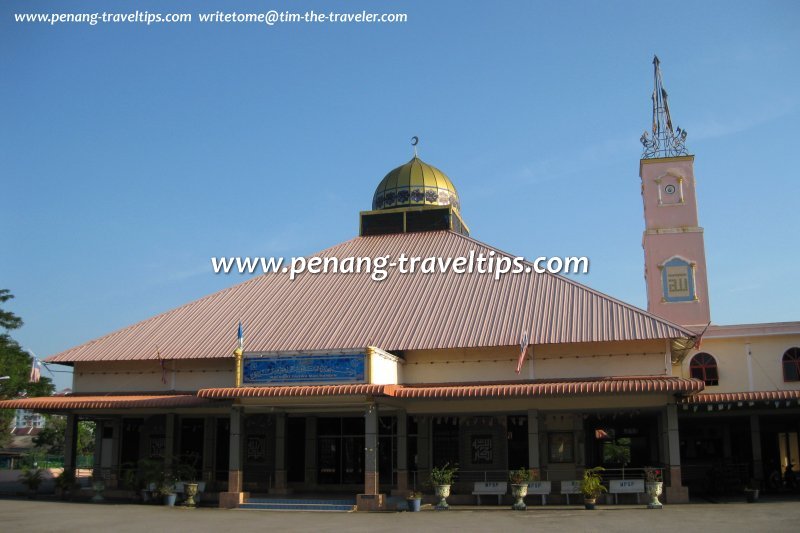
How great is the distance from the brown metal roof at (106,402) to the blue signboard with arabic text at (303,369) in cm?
288

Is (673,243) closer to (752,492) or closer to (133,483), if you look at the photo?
(752,492)

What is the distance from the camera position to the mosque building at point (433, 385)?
25.2 m

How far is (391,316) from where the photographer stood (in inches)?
1150

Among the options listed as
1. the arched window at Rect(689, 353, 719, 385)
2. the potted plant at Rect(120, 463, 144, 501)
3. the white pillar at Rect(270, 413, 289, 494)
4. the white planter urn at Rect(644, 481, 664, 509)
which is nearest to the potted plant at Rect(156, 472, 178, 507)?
the potted plant at Rect(120, 463, 144, 501)

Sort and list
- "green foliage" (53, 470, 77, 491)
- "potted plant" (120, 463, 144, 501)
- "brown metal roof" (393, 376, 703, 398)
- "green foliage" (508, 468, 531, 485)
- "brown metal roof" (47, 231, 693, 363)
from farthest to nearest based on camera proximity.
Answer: "green foliage" (53, 470, 77, 491) → "potted plant" (120, 463, 144, 501) → "brown metal roof" (47, 231, 693, 363) → "green foliage" (508, 468, 531, 485) → "brown metal roof" (393, 376, 703, 398)

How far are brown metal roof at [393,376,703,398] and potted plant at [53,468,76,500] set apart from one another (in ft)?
41.1

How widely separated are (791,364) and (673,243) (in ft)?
23.6

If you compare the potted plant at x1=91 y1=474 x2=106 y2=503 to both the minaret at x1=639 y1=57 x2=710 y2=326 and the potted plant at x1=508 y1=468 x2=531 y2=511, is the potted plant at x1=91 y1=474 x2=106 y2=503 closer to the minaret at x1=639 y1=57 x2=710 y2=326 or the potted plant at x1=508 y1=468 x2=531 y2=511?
the potted plant at x1=508 y1=468 x2=531 y2=511

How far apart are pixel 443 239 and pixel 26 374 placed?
31326 mm

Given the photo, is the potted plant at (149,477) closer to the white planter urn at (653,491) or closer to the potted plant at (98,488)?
the potted plant at (98,488)

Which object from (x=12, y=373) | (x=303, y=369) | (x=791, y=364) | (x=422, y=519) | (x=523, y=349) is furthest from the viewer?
(x=12, y=373)

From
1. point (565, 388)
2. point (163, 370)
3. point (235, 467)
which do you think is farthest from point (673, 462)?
point (163, 370)

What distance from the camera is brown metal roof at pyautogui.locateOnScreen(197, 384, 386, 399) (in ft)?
78.6

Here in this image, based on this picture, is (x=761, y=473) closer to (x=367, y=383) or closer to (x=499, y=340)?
(x=499, y=340)
